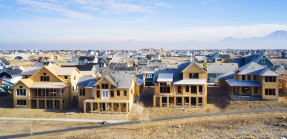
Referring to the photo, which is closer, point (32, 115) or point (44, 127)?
point (44, 127)

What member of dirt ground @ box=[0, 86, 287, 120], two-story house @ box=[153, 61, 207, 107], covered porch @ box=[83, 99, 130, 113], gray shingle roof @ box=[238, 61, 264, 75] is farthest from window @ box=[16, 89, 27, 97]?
gray shingle roof @ box=[238, 61, 264, 75]

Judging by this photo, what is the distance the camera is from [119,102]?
4416cm

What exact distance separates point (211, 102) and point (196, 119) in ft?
31.1

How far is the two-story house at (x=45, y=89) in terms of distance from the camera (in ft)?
161

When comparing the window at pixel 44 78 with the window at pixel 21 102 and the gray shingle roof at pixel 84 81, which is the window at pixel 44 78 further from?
the gray shingle roof at pixel 84 81

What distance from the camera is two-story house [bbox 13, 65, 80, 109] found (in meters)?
49.0

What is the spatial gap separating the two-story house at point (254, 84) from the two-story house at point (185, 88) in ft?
20.9

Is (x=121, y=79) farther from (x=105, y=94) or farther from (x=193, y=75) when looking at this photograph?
(x=193, y=75)

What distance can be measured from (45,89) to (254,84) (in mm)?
41488

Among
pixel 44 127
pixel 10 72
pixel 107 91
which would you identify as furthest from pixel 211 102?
pixel 10 72

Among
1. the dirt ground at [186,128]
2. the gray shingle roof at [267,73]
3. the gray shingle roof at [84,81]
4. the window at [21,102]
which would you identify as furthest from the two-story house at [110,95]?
A: the gray shingle roof at [267,73]

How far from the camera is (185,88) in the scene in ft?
154

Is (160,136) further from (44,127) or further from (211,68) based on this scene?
(211,68)

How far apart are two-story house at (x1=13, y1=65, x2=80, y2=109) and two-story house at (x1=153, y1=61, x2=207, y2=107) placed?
60.2 feet
